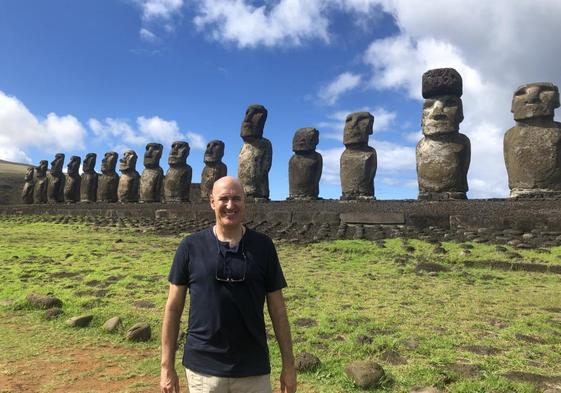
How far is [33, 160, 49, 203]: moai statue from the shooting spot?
93.2 ft

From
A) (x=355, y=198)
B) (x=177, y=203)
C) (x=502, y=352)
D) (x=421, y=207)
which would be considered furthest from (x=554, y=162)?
(x=177, y=203)

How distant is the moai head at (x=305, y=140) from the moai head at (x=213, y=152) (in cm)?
429

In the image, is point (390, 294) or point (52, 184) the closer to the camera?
point (390, 294)

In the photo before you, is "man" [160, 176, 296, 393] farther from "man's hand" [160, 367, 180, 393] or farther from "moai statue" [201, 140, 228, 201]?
"moai statue" [201, 140, 228, 201]

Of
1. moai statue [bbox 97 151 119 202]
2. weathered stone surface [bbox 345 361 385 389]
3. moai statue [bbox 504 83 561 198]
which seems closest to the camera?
weathered stone surface [bbox 345 361 385 389]

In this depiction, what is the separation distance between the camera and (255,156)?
50.6ft

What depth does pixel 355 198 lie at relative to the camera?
500 inches

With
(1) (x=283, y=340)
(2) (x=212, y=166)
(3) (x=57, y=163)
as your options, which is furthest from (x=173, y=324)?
(3) (x=57, y=163)

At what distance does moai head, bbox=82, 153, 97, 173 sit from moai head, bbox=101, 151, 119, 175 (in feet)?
5.99

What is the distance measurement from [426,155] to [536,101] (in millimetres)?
2556

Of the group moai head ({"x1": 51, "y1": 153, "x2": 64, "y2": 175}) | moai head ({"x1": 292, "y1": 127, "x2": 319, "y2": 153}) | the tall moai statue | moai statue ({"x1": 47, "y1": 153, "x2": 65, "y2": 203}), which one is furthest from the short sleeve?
moai head ({"x1": 51, "y1": 153, "x2": 64, "y2": 175})

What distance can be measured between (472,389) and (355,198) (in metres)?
9.82

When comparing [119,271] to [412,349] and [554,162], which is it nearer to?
[412,349]

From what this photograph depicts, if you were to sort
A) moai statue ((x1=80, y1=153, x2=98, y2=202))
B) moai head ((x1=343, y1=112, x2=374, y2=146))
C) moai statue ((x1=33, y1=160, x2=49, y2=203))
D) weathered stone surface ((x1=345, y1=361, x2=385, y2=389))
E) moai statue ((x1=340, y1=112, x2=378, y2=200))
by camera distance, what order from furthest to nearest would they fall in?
1. moai statue ((x1=33, y1=160, x2=49, y2=203))
2. moai statue ((x1=80, y1=153, x2=98, y2=202))
3. moai head ((x1=343, y1=112, x2=374, y2=146))
4. moai statue ((x1=340, y1=112, x2=378, y2=200))
5. weathered stone surface ((x1=345, y1=361, x2=385, y2=389))
